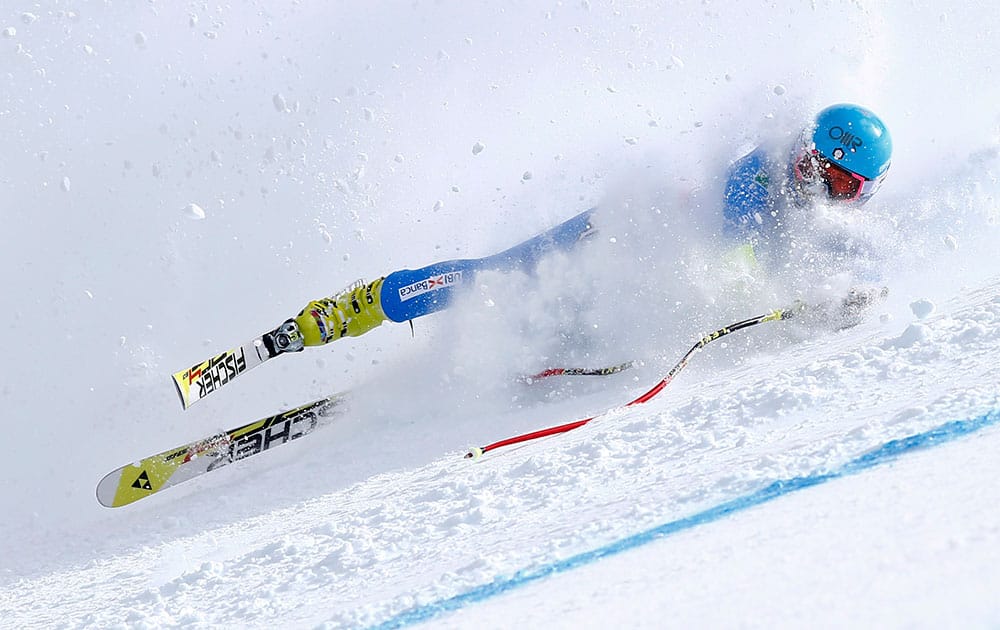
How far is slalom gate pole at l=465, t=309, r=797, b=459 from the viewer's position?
3.41 metres

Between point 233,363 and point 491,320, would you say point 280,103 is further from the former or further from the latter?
point 491,320

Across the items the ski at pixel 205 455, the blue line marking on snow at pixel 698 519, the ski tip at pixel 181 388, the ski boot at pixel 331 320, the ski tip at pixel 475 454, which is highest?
the ski boot at pixel 331 320

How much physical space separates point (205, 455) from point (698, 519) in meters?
2.71

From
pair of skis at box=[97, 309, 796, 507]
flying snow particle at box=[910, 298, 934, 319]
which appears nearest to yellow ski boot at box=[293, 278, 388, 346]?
pair of skis at box=[97, 309, 796, 507]

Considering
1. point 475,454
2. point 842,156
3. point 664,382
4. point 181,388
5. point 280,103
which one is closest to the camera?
point 475,454

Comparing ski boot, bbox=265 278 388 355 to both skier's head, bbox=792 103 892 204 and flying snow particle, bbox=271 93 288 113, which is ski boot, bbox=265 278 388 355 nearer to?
skier's head, bbox=792 103 892 204

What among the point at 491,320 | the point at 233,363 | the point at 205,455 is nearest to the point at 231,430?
the point at 205,455

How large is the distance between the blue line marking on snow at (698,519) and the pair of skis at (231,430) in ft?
4.84

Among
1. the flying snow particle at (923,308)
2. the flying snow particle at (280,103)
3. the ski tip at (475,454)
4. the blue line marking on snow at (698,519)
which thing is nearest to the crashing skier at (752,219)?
the flying snow particle at (923,308)

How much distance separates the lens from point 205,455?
4125 mm

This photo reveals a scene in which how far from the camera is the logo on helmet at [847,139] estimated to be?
4230 mm

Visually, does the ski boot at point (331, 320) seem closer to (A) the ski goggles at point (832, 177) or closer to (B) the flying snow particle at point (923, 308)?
(A) the ski goggles at point (832, 177)

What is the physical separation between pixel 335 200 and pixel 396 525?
150 inches

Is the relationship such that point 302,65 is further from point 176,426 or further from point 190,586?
point 190,586
